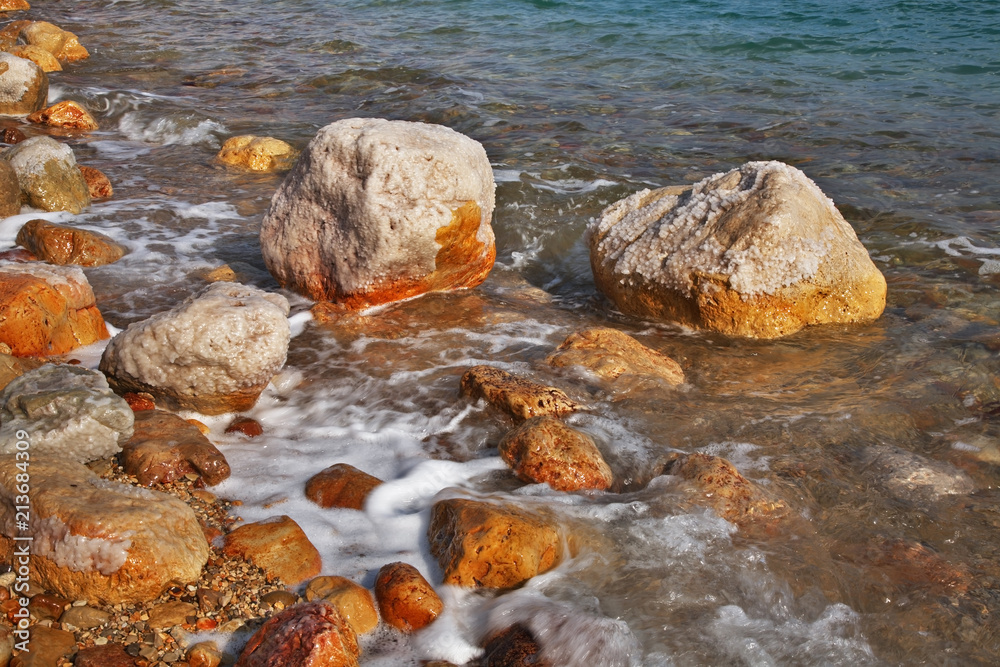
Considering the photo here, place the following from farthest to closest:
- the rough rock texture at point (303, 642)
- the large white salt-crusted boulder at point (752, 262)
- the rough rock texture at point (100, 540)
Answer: the large white salt-crusted boulder at point (752, 262)
the rough rock texture at point (100, 540)
the rough rock texture at point (303, 642)

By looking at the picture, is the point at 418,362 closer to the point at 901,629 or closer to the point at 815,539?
the point at 815,539

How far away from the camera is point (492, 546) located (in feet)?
9.61

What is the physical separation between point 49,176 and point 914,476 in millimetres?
6376

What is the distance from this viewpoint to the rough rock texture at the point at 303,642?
7.92 feet

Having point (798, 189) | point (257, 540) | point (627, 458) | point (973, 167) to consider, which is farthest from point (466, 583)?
point (973, 167)

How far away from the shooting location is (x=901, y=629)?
278 centimetres

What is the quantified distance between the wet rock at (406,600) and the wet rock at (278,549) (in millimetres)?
295

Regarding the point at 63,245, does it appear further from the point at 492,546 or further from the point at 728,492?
the point at 728,492

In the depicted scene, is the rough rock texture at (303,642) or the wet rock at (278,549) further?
the wet rock at (278,549)

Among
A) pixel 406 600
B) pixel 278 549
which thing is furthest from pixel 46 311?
pixel 406 600

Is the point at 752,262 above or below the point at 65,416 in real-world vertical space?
above

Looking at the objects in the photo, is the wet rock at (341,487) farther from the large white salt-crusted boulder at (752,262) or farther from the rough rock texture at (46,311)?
the large white salt-crusted boulder at (752,262)

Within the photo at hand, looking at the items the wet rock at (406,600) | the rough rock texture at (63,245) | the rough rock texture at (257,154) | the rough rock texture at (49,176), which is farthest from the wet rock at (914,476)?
the rough rock texture at (257,154)

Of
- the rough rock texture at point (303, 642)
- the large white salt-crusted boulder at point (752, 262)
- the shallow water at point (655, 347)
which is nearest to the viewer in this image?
the rough rock texture at point (303, 642)
